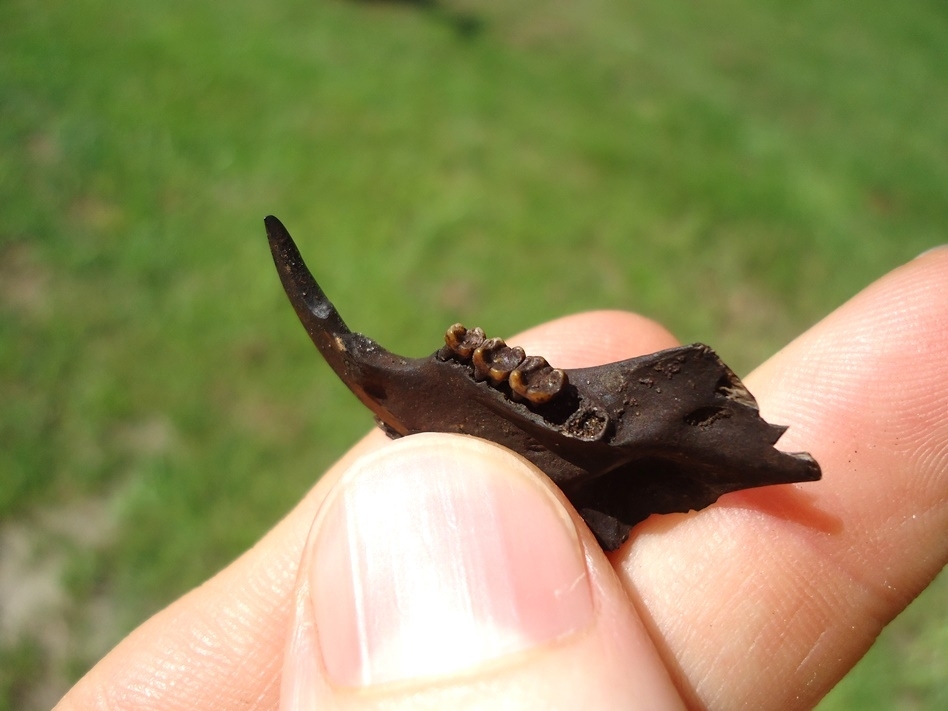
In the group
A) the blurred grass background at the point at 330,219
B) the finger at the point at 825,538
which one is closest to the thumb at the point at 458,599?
the finger at the point at 825,538

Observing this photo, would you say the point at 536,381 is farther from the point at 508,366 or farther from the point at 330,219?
the point at 330,219

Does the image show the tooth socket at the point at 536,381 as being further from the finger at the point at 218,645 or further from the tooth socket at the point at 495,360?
the finger at the point at 218,645

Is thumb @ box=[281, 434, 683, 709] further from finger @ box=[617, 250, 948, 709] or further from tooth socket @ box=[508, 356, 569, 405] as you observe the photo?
finger @ box=[617, 250, 948, 709]

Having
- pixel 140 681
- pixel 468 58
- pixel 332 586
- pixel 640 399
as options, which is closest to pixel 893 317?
pixel 640 399

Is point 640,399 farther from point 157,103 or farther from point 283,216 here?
point 157,103

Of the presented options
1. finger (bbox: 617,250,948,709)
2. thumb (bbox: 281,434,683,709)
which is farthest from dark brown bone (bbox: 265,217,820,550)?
finger (bbox: 617,250,948,709)
